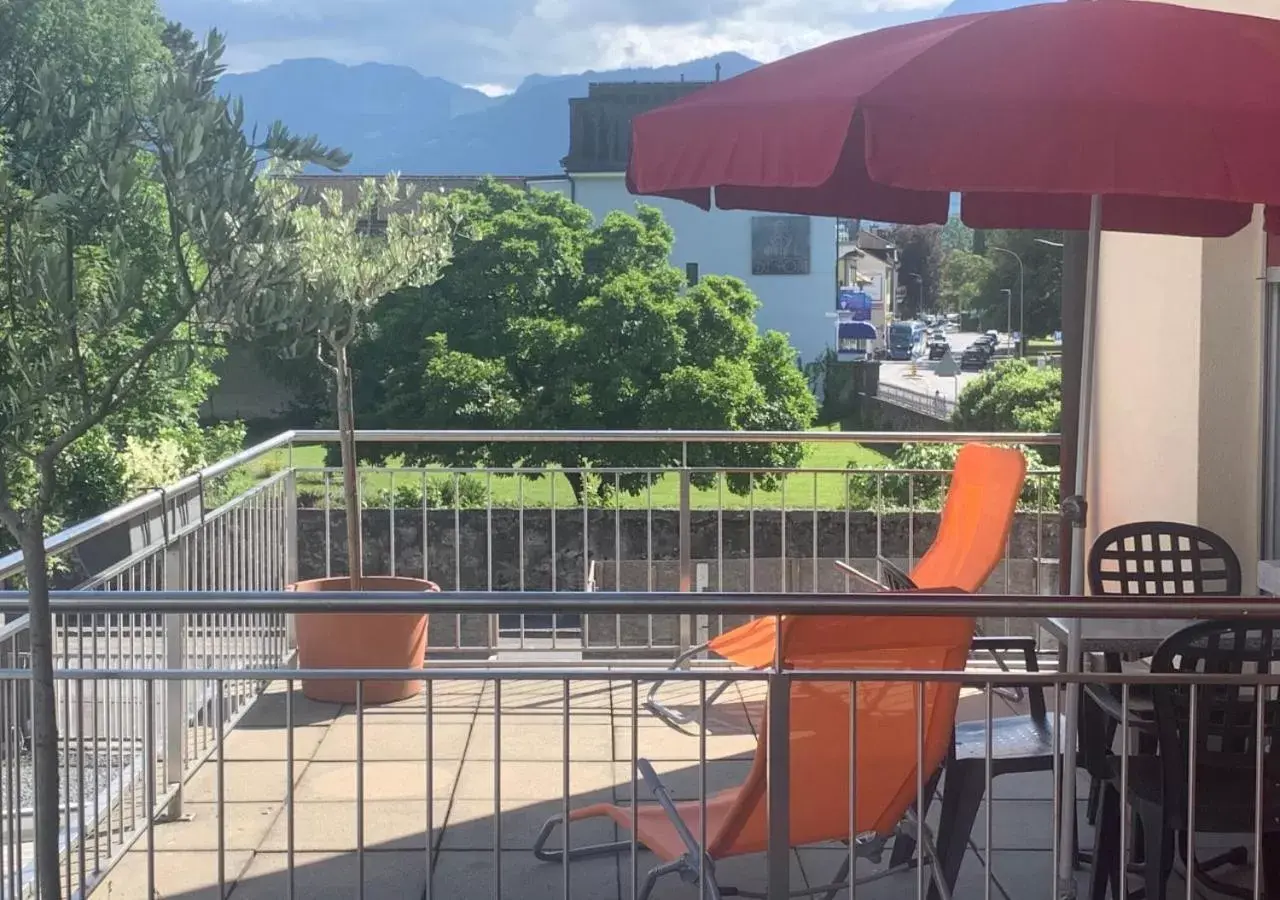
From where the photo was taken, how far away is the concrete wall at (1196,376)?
541 cm

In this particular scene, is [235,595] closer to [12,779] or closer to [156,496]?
[12,779]

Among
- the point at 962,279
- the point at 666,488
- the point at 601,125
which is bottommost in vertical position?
the point at 666,488

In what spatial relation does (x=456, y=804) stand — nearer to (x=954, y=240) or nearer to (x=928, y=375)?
(x=928, y=375)

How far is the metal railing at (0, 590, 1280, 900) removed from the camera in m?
2.85

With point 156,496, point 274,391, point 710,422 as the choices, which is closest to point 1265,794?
point 156,496

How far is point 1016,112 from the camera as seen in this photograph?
2.86 meters

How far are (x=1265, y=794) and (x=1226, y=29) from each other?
176cm

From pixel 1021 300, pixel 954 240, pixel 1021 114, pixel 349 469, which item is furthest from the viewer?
pixel 954 240

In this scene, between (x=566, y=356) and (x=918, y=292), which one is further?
(x=918, y=292)

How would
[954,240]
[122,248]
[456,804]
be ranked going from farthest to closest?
[954,240] → [456,804] → [122,248]

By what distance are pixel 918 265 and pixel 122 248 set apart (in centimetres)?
7661

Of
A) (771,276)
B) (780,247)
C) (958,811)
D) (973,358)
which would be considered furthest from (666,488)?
(958,811)

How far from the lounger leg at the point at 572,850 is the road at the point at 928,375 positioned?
113 feet

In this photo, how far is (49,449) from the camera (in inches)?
93.4
